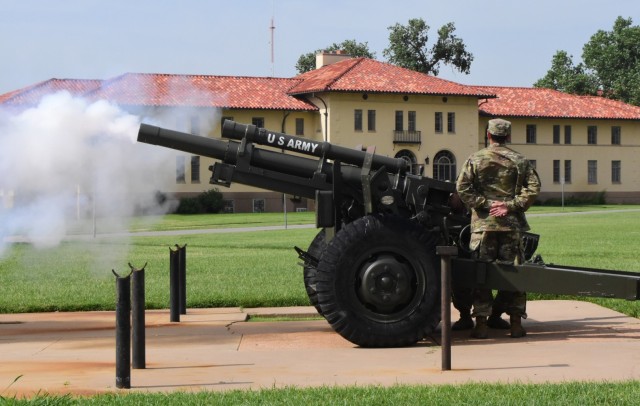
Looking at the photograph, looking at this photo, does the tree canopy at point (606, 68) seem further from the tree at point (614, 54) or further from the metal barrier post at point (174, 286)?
the metal barrier post at point (174, 286)

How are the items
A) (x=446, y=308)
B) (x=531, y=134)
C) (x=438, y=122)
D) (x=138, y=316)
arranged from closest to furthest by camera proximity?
(x=446, y=308)
(x=138, y=316)
(x=438, y=122)
(x=531, y=134)

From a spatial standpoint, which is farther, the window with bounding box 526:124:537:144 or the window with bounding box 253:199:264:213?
the window with bounding box 526:124:537:144

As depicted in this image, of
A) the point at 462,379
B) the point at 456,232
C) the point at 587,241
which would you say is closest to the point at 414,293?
the point at 456,232

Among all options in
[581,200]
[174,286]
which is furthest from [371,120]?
[174,286]

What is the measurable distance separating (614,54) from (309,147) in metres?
96.7

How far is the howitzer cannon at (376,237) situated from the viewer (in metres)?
10.1

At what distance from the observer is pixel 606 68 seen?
4072 inches

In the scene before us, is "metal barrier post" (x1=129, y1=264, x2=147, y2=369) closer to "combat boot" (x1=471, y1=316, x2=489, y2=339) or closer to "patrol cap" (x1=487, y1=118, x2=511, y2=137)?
"combat boot" (x1=471, y1=316, x2=489, y2=339)

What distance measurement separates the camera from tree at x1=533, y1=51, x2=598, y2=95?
97.7m

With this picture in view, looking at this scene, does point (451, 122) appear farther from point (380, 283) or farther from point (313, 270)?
point (380, 283)

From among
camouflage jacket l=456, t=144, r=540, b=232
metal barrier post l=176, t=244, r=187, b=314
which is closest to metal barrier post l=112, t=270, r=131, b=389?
camouflage jacket l=456, t=144, r=540, b=232

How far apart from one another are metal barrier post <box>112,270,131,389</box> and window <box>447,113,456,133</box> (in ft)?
218

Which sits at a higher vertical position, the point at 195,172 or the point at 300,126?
the point at 300,126

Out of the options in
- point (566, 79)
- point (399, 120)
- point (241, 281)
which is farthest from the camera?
point (566, 79)
